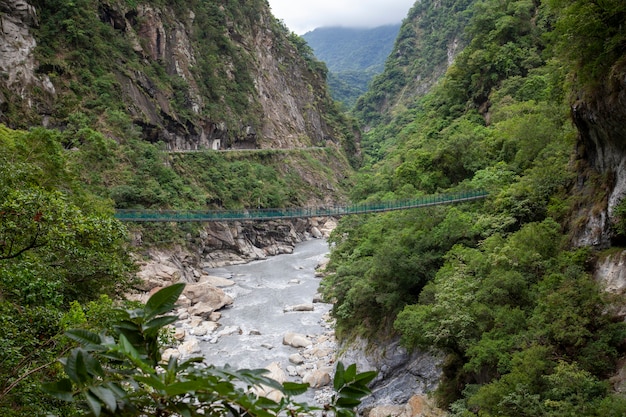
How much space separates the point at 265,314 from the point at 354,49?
128115 millimetres

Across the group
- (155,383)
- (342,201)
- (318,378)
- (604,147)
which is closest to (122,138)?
(318,378)

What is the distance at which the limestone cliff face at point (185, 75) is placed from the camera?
72.4 feet

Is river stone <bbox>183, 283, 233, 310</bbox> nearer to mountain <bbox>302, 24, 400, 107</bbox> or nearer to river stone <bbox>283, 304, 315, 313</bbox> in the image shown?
river stone <bbox>283, 304, 315, 313</bbox>

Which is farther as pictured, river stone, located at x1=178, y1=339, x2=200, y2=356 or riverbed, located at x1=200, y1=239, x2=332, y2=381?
riverbed, located at x1=200, y1=239, x2=332, y2=381

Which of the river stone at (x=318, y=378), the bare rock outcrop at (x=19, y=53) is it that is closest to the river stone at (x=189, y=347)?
the river stone at (x=318, y=378)

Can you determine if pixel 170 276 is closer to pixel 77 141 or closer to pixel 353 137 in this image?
pixel 77 141

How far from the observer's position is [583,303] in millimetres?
7203

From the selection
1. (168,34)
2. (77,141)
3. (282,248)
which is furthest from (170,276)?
(168,34)

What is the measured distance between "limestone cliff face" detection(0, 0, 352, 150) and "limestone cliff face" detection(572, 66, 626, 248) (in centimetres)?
2229

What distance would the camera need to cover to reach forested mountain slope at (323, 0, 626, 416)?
6770mm

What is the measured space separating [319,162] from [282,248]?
14.7m

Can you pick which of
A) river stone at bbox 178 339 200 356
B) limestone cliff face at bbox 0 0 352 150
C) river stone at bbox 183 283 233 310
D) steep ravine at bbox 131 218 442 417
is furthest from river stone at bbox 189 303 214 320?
limestone cliff face at bbox 0 0 352 150

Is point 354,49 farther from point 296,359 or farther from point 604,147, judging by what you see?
point 604,147

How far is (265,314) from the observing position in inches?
682
